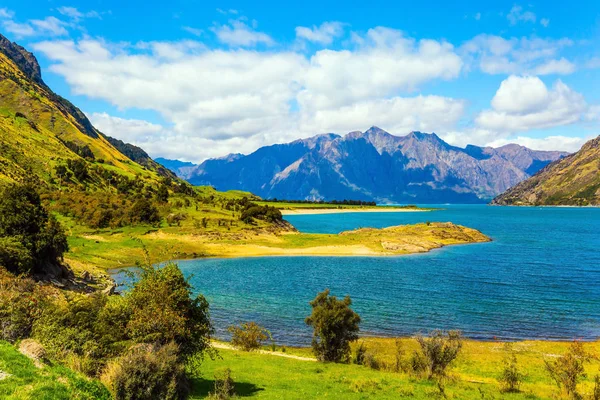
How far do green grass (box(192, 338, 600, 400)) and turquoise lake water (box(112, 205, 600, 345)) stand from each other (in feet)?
24.1

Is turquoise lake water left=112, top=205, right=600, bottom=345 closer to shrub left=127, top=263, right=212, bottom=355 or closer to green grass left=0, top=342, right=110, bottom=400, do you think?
shrub left=127, top=263, right=212, bottom=355

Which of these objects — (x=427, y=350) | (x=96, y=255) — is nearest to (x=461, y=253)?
(x=427, y=350)

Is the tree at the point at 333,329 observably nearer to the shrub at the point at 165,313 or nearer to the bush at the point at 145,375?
the shrub at the point at 165,313

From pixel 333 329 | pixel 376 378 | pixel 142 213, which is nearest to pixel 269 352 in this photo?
pixel 333 329

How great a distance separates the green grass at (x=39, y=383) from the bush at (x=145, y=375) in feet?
2.57

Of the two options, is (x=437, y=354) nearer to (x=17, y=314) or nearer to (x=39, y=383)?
(x=39, y=383)

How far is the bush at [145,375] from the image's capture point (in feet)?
59.5

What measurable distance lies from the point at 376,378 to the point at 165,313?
18430mm

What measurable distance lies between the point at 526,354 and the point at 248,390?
3125 cm

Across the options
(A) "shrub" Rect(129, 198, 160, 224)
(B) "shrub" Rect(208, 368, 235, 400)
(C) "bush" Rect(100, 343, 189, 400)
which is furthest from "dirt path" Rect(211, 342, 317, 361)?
(A) "shrub" Rect(129, 198, 160, 224)

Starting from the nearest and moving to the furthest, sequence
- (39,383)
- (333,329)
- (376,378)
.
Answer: (39,383) < (376,378) < (333,329)

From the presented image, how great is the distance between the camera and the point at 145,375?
18.8 m

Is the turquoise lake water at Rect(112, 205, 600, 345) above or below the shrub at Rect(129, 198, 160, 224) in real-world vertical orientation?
below

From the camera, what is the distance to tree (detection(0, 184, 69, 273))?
4888 centimetres
